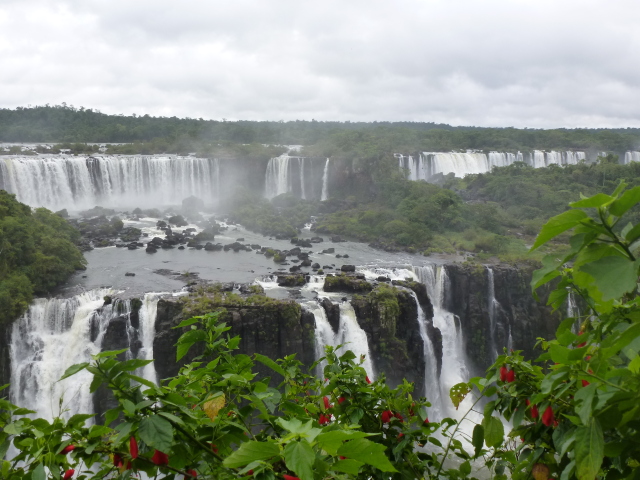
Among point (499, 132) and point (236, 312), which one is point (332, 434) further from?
point (499, 132)

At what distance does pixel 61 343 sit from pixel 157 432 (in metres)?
14.0

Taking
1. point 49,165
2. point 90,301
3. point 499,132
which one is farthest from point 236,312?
point 499,132

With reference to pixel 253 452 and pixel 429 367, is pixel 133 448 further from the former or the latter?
pixel 429 367

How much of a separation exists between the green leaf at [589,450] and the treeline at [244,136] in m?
35.3

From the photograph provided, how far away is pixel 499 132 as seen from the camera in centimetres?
5372

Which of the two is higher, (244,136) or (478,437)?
(244,136)

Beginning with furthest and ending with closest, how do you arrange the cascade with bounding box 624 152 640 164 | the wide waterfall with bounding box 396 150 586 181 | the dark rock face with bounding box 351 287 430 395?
the cascade with bounding box 624 152 640 164 → the wide waterfall with bounding box 396 150 586 181 → the dark rock face with bounding box 351 287 430 395

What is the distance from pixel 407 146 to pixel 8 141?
31.9m

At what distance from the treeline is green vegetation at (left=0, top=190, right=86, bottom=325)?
62.8 ft

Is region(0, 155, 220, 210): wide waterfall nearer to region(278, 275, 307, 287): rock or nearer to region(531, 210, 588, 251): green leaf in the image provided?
region(278, 275, 307, 287): rock

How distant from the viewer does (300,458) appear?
1.07 m

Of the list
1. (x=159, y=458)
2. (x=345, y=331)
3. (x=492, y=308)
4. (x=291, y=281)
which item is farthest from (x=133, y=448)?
(x=492, y=308)

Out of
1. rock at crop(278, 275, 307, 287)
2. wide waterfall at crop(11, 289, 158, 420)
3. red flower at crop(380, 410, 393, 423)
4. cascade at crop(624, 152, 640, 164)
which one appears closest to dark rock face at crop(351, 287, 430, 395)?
rock at crop(278, 275, 307, 287)

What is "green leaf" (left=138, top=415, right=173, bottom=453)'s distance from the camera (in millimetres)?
1341
